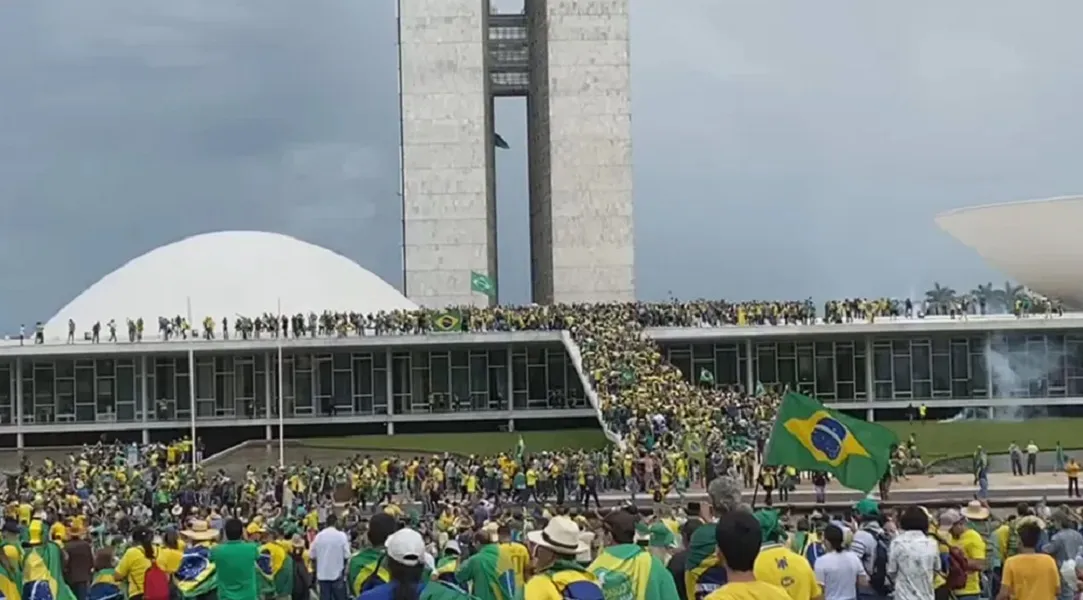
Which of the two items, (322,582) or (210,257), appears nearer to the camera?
(322,582)

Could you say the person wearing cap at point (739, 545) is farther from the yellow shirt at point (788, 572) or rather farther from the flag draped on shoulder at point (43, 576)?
the flag draped on shoulder at point (43, 576)

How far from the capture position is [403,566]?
18.2ft

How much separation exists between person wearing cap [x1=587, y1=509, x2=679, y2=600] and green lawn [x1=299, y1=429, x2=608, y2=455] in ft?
102

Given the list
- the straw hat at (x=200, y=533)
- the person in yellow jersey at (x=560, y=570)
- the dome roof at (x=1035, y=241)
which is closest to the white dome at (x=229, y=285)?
the dome roof at (x=1035, y=241)

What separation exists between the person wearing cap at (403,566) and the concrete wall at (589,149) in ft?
193

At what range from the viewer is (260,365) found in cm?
4922

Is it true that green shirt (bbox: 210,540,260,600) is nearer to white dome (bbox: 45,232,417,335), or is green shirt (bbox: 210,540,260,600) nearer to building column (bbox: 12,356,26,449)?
building column (bbox: 12,356,26,449)

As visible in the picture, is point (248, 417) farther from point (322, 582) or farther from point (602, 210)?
point (322, 582)

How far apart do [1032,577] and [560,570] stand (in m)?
3.90

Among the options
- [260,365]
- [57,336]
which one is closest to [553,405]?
[260,365]

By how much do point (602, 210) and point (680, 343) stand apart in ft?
53.8

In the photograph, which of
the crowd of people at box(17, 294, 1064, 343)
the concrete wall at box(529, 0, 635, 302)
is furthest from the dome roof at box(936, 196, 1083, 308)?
the concrete wall at box(529, 0, 635, 302)

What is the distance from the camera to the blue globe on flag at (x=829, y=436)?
13.5 meters

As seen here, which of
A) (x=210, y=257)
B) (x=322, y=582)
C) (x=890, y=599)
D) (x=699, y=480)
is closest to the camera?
(x=890, y=599)
